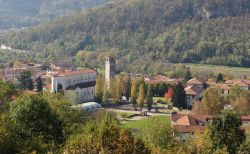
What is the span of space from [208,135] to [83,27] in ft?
262

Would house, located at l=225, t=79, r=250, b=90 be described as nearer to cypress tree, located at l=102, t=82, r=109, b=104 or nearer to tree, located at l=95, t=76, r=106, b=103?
cypress tree, located at l=102, t=82, r=109, b=104

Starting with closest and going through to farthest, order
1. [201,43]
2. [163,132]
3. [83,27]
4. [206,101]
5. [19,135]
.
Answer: [19,135] < [163,132] < [206,101] < [201,43] < [83,27]

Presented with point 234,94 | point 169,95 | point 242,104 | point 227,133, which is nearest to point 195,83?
point 169,95

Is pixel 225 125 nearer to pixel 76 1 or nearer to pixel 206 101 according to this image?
pixel 206 101

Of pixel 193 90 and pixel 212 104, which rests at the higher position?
pixel 212 104

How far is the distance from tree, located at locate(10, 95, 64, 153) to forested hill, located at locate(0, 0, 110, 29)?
434 ft

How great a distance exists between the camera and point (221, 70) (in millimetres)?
69250

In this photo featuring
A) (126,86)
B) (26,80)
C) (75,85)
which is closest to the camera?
(75,85)

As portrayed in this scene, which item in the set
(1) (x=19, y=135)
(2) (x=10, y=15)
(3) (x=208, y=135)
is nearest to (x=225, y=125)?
(3) (x=208, y=135)

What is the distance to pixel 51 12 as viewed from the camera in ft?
550

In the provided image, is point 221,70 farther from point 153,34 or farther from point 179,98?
point 153,34

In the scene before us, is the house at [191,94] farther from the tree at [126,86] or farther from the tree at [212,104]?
the tree at [212,104]

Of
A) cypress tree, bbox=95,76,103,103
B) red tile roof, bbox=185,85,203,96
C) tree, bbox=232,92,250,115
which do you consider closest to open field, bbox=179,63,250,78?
red tile roof, bbox=185,85,203,96

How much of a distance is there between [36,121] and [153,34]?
246 feet
